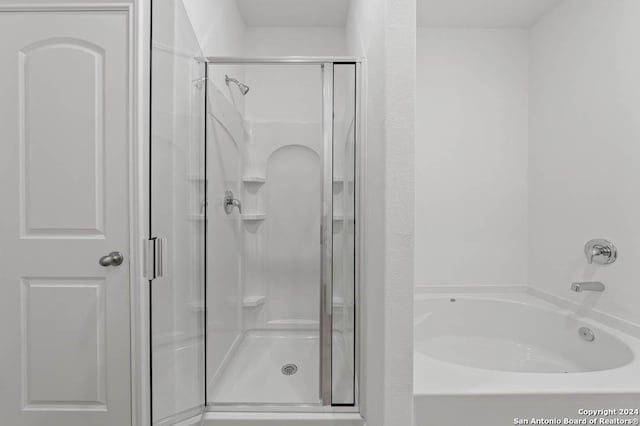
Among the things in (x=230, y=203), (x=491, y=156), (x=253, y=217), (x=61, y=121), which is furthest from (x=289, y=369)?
(x=491, y=156)

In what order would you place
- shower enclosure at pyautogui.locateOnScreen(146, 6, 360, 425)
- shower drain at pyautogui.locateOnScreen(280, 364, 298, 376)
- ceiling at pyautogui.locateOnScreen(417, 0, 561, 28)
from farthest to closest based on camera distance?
ceiling at pyautogui.locateOnScreen(417, 0, 561, 28) → shower drain at pyautogui.locateOnScreen(280, 364, 298, 376) → shower enclosure at pyautogui.locateOnScreen(146, 6, 360, 425)

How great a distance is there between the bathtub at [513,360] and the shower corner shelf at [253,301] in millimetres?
941

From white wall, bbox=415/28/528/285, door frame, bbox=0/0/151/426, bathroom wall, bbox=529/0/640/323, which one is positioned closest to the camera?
door frame, bbox=0/0/151/426

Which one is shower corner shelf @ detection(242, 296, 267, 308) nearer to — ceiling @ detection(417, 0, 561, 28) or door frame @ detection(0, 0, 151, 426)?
door frame @ detection(0, 0, 151, 426)

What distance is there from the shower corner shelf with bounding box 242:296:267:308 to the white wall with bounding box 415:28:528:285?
1067 millimetres

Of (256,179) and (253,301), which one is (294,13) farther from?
(253,301)

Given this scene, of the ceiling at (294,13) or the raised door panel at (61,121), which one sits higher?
the ceiling at (294,13)

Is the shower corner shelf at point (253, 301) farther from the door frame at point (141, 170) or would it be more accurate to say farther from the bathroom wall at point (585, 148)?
the bathroom wall at point (585, 148)

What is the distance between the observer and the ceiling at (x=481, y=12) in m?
2.19

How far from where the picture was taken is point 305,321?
2.02 meters

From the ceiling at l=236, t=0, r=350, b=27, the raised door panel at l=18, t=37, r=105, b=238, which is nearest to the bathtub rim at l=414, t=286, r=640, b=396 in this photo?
the raised door panel at l=18, t=37, r=105, b=238

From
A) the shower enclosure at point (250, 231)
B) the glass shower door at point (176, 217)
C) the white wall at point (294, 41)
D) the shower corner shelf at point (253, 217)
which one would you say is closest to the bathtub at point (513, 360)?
the shower enclosure at point (250, 231)

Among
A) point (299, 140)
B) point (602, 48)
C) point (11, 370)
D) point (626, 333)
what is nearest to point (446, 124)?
point (602, 48)

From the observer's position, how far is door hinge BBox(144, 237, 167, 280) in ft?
3.26
